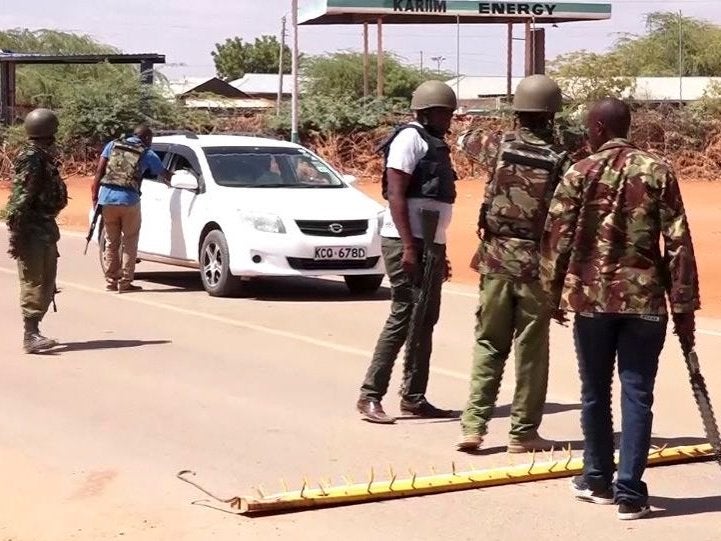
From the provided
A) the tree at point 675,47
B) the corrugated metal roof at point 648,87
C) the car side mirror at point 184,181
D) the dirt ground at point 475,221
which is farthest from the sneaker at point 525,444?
the tree at point 675,47

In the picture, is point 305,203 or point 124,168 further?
point 124,168

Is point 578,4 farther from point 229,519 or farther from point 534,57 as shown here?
point 229,519

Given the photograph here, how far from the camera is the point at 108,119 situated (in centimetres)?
4081

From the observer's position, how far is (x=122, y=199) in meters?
15.0

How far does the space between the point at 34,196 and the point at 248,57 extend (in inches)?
4669

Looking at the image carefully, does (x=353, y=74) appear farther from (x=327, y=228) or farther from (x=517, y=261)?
(x=517, y=261)

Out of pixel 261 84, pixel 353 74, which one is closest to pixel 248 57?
pixel 261 84

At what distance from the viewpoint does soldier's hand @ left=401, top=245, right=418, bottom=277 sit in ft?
26.9

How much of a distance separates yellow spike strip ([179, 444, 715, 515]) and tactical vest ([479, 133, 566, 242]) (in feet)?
3.96

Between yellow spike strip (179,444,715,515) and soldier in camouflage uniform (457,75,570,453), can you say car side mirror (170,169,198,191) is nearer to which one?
soldier in camouflage uniform (457,75,570,453)

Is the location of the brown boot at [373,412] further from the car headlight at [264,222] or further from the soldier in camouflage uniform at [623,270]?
the car headlight at [264,222]

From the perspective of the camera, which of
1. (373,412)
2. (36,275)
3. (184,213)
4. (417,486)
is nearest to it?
(417,486)

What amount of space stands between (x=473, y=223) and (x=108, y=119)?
17.8 metres

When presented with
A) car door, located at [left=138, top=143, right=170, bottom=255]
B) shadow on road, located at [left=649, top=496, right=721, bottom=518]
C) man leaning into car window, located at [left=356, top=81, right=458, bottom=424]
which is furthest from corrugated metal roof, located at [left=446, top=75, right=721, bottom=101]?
shadow on road, located at [left=649, top=496, right=721, bottom=518]
